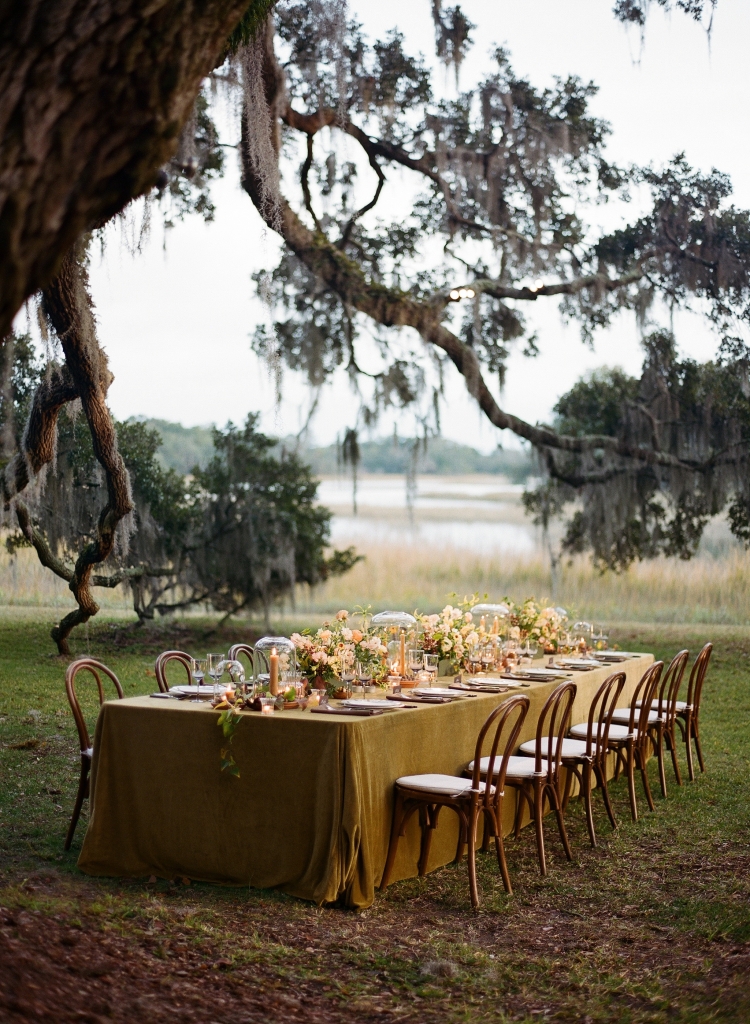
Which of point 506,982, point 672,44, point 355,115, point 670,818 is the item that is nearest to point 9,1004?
point 506,982

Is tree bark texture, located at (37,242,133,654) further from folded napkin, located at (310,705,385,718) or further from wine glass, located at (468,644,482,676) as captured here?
folded napkin, located at (310,705,385,718)

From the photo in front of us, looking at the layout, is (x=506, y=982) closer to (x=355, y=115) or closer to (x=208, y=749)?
(x=208, y=749)

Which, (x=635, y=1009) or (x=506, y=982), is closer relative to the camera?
→ (x=635, y=1009)

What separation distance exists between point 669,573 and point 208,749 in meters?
11.1

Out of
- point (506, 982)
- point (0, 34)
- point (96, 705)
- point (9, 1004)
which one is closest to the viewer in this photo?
point (0, 34)

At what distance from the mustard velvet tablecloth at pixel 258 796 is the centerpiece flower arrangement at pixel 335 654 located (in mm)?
471

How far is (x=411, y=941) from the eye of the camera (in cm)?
430

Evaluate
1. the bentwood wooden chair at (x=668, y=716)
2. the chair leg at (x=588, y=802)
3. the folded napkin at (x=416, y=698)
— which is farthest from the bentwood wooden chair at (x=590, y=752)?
the bentwood wooden chair at (x=668, y=716)

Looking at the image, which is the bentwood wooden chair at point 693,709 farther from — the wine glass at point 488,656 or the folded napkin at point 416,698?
the folded napkin at point 416,698

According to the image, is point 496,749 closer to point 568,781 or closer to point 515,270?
point 568,781

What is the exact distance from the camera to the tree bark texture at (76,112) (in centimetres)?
213

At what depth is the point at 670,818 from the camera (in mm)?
6668

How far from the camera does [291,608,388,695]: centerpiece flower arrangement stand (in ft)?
17.7

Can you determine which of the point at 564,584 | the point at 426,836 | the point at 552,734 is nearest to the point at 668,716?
the point at 552,734
